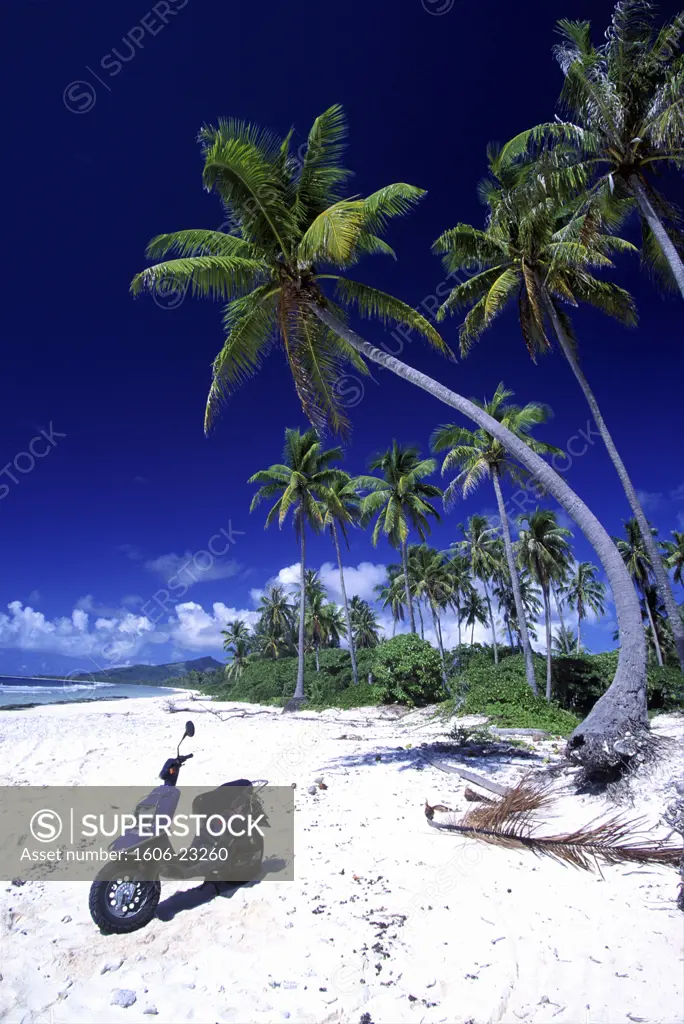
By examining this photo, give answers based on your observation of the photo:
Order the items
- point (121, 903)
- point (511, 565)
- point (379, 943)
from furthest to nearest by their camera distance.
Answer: point (511, 565)
point (121, 903)
point (379, 943)

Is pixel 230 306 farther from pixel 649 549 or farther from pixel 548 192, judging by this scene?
pixel 649 549

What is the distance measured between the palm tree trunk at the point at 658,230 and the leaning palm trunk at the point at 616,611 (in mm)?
4827

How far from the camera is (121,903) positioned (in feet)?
12.0

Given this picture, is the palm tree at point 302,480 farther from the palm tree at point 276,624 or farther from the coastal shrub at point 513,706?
the palm tree at point 276,624

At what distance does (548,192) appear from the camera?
34.3ft

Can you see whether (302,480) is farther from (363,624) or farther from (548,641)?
(363,624)

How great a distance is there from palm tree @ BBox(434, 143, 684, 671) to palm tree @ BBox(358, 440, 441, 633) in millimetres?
11339

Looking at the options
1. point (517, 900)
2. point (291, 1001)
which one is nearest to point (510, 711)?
point (517, 900)

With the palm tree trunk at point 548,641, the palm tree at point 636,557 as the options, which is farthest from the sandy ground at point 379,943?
the palm tree at point 636,557

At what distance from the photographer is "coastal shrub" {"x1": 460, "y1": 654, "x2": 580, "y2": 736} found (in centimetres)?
1216

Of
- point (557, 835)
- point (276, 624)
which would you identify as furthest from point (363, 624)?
point (557, 835)

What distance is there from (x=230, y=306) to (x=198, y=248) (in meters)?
1.17

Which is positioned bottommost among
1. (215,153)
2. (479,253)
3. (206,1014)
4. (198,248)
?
(206,1014)

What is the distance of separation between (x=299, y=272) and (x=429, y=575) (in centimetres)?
2852
